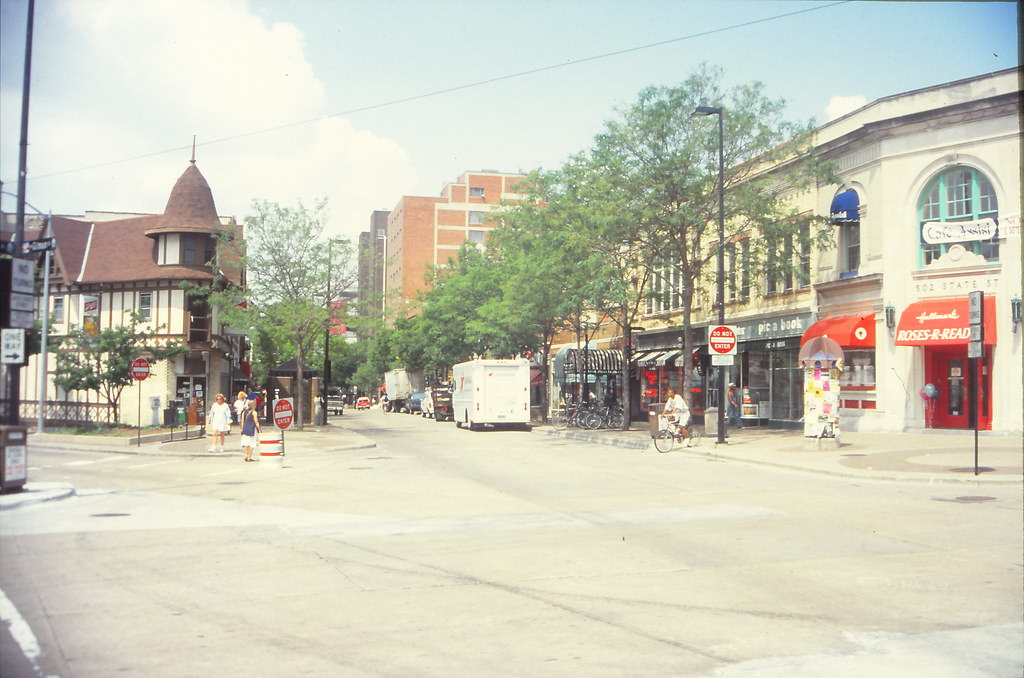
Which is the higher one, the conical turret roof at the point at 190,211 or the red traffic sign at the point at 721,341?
the conical turret roof at the point at 190,211

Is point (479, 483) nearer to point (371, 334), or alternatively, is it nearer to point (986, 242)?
point (986, 242)

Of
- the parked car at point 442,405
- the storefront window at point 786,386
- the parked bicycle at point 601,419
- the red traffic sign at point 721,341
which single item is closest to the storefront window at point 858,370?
the storefront window at point 786,386

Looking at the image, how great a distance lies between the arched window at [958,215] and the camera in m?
26.0

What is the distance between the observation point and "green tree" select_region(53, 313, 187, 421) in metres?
23.8

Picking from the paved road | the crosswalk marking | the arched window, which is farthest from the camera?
the arched window

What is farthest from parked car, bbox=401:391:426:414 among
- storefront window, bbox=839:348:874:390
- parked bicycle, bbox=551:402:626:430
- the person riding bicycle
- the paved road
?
the paved road

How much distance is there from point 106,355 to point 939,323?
2709 cm

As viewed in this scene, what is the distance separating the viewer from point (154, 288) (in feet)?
100

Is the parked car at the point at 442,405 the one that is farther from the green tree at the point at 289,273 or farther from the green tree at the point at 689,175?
the green tree at the point at 689,175

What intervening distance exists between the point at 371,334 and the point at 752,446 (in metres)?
23.3

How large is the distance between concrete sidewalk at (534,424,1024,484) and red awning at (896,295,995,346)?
2.81 meters

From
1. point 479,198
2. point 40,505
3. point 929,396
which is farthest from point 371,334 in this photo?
point 479,198

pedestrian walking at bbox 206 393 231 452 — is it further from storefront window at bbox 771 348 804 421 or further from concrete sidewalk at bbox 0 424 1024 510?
storefront window at bbox 771 348 804 421

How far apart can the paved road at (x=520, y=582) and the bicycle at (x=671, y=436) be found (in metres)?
9.30
